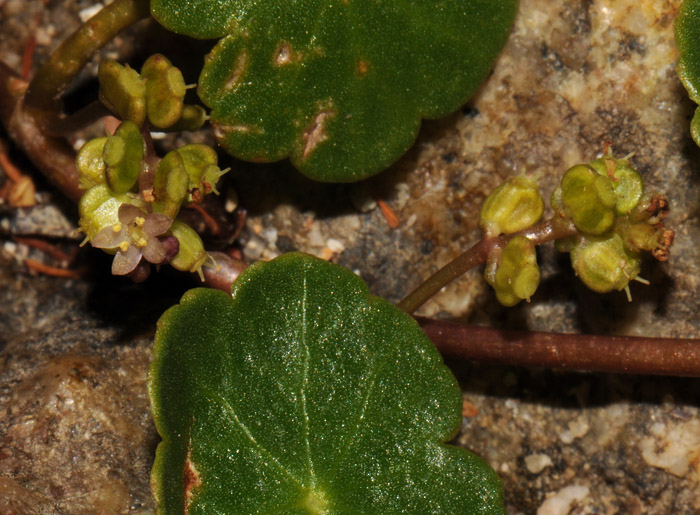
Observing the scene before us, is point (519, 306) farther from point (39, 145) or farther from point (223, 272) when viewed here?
point (39, 145)

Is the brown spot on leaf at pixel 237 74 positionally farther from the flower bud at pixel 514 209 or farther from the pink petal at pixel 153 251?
the flower bud at pixel 514 209

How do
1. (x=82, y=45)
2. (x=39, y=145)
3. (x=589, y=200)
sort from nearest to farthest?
1. (x=589, y=200)
2. (x=82, y=45)
3. (x=39, y=145)

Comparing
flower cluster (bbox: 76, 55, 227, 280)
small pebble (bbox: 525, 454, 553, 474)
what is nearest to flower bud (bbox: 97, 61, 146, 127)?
flower cluster (bbox: 76, 55, 227, 280)

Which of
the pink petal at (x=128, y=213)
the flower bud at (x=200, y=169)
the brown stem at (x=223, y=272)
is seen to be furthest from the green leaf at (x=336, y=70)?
the pink petal at (x=128, y=213)

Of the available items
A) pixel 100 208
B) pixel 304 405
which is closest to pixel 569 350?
pixel 304 405

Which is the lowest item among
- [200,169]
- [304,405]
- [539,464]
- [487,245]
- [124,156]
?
[539,464]

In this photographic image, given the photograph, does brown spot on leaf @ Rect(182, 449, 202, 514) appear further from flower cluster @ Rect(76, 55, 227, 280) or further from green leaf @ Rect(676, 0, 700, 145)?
green leaf @ Rect(676, 0, 700, 145)
